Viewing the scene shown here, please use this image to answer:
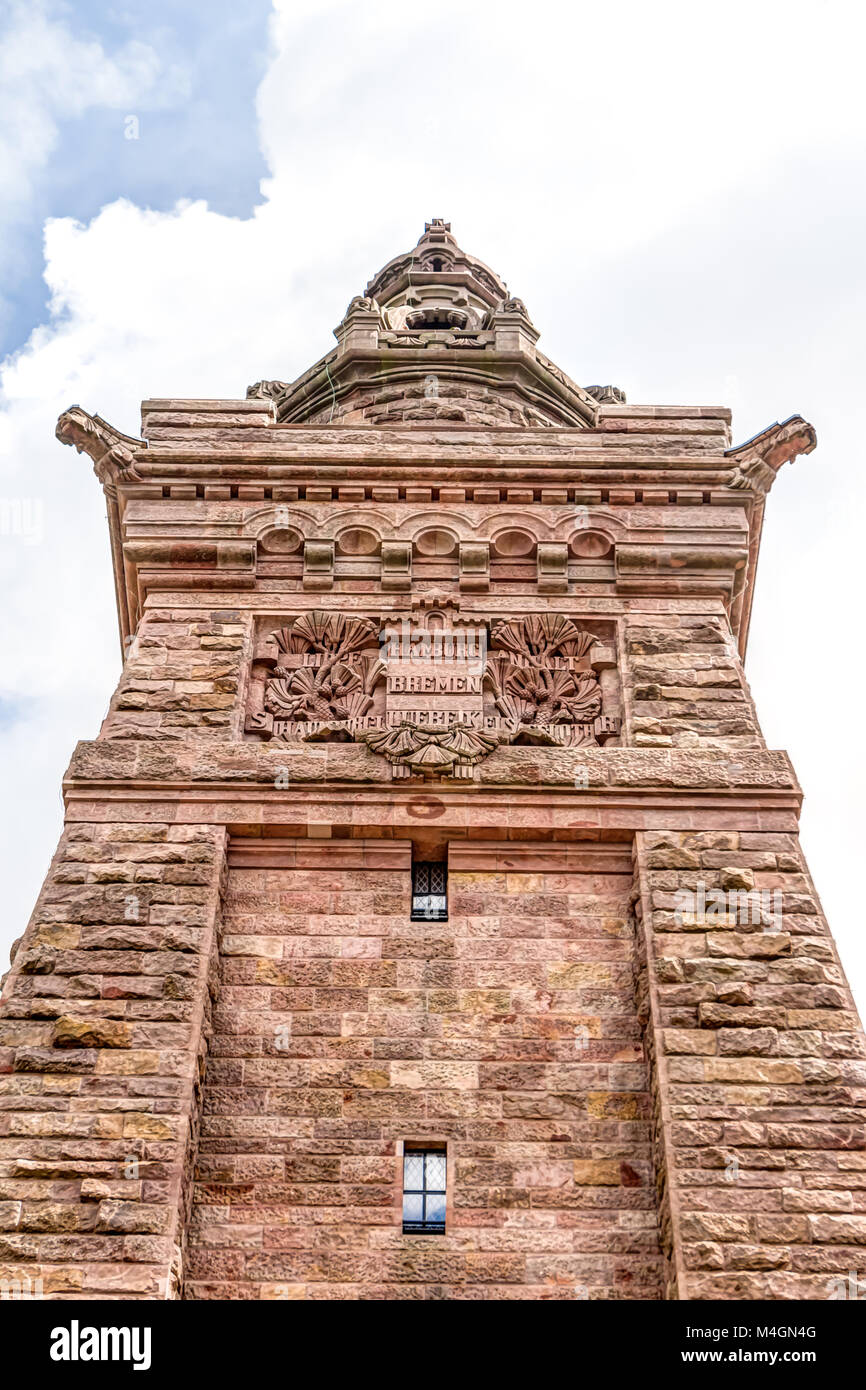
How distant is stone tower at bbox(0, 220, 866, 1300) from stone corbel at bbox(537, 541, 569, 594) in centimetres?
5

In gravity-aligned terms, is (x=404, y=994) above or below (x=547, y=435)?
below

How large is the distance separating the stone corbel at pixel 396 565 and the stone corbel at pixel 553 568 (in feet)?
3.90

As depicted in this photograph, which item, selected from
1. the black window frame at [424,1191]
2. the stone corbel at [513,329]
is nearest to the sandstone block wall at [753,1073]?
the black window frame at [424,1191]

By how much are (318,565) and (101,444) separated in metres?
2.57

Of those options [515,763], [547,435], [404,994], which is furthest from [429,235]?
[404,994]

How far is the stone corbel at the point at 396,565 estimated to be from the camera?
16078 mm

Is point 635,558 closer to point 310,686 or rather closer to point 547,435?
point 547,435

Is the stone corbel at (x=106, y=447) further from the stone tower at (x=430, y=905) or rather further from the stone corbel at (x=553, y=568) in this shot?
the stone corbel at (x=553, y=568)

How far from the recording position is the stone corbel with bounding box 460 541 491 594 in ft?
52.7

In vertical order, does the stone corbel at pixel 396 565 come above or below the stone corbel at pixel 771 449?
below

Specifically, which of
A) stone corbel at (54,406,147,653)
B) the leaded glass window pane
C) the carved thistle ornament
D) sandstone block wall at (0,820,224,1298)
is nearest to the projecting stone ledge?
the carved thistle ornament

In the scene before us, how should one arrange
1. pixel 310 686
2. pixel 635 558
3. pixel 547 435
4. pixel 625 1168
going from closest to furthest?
1. pixel 625 1168
2. pixel 310 686
3. pixel 635 558
4. pixel 547 435

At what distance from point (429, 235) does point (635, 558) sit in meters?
15.3
